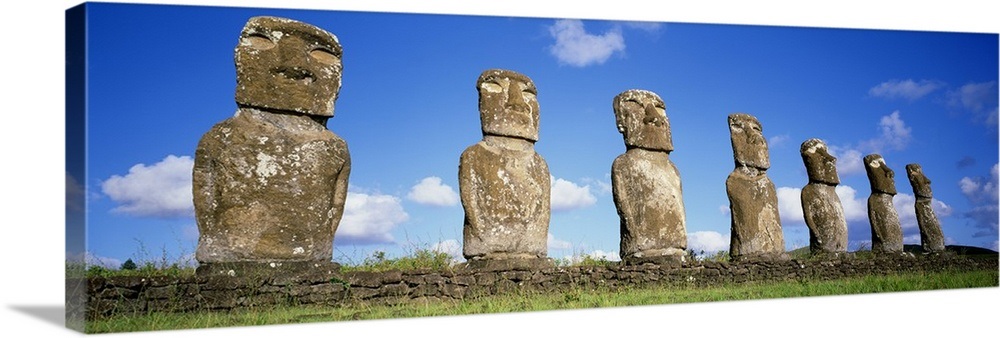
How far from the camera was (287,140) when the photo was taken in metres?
10.9

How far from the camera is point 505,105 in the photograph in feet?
42.5

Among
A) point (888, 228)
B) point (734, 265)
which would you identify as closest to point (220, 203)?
point (734, 265)

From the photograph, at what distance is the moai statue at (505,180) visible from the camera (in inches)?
494

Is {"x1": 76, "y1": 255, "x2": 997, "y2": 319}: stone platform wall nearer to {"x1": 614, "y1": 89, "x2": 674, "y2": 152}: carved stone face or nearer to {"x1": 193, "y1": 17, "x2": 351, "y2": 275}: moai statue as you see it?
{"x1": 193, "y1": 17, "x2": 351, "y2": 275}: moai statue

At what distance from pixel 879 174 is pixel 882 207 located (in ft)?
2.01

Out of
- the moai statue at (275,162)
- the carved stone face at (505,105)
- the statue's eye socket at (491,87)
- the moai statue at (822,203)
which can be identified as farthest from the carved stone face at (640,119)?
the moai statue at (275,162)

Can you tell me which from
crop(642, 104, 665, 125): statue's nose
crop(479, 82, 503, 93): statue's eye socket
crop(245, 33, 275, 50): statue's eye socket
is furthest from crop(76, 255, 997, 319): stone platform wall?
crop(245, 33, 275, 50): statue's eye socket

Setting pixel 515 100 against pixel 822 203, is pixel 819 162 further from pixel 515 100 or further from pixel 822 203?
pixel 515 100

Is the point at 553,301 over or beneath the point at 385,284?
beneath

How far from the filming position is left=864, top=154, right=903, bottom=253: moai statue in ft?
63.2

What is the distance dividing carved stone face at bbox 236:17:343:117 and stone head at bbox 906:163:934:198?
1384 cm

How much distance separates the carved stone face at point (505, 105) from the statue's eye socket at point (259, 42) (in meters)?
2.99

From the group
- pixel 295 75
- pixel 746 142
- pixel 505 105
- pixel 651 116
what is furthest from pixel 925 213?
pixel 295 75

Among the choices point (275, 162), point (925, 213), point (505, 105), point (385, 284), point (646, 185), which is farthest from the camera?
point (925, 213)
